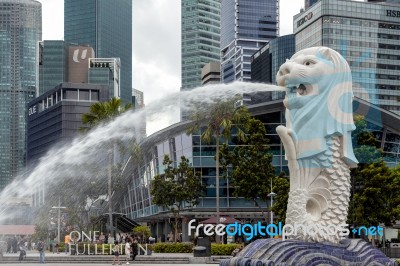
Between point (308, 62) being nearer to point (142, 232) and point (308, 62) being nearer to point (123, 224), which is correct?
point (142, 232)

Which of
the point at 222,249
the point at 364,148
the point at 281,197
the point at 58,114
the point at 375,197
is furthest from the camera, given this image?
the point at 58,114

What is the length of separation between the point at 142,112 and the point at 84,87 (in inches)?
6156

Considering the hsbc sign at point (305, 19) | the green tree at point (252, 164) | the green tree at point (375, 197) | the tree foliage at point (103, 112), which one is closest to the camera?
the green tree at point (375, 197)

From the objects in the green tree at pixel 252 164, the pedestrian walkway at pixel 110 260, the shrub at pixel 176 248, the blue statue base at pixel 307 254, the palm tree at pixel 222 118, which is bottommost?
the pedestrian walkway at pixel 110 260

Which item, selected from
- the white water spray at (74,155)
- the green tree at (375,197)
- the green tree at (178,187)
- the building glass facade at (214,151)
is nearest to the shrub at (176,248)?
the green tree at (178,187)

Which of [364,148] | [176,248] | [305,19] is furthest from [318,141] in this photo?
[305,19]

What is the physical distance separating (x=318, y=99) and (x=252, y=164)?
31413 mm

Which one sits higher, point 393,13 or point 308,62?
point 393,13

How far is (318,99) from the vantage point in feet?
105

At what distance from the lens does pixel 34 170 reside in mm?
36000

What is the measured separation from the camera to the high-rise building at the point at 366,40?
153250mm

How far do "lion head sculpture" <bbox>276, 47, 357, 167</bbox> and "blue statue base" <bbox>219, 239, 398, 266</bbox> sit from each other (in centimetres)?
394

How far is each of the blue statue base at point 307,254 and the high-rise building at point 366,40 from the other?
408 ft

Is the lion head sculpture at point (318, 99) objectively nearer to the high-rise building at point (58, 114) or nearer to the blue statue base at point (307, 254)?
the blue statue base at point (307, 254)
